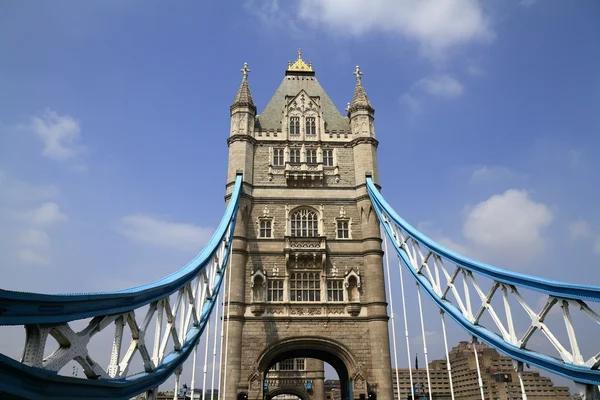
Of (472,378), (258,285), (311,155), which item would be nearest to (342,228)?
(311,155)

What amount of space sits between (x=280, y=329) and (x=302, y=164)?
8.34m

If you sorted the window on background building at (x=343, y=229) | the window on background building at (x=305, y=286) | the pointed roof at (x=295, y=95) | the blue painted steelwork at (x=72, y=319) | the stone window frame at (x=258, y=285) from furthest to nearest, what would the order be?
the pointed roof at (x=295, y=95)
the window on background building at (x=343, y=229)
the window on background building at (x=305, y=286)
the stone window frame at (x=258, y=285)
the blue painted steelwork at (x=72, y=319)

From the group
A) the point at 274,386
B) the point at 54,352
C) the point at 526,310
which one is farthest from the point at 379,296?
the point at 274,386

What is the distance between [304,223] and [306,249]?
5.76ft

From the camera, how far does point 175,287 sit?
1019cm

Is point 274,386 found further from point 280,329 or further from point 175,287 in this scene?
point 175,287

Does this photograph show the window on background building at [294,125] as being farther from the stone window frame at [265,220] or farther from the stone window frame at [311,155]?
the stone window frame at [265,220]

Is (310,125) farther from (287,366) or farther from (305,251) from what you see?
(287,366)

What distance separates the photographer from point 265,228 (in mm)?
22266

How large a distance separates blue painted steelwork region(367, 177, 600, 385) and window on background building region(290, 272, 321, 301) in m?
4.44

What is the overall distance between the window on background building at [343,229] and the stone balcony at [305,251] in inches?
44.0

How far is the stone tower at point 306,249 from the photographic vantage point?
1973 centimetres

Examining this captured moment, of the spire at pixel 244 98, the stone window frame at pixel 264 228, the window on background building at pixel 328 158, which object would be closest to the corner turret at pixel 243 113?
the spire at pixel 244 98

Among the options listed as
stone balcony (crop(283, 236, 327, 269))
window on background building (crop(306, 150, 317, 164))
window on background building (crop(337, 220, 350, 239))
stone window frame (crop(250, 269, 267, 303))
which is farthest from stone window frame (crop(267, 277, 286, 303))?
window on background building (crop(306, 150, 317, 164))
